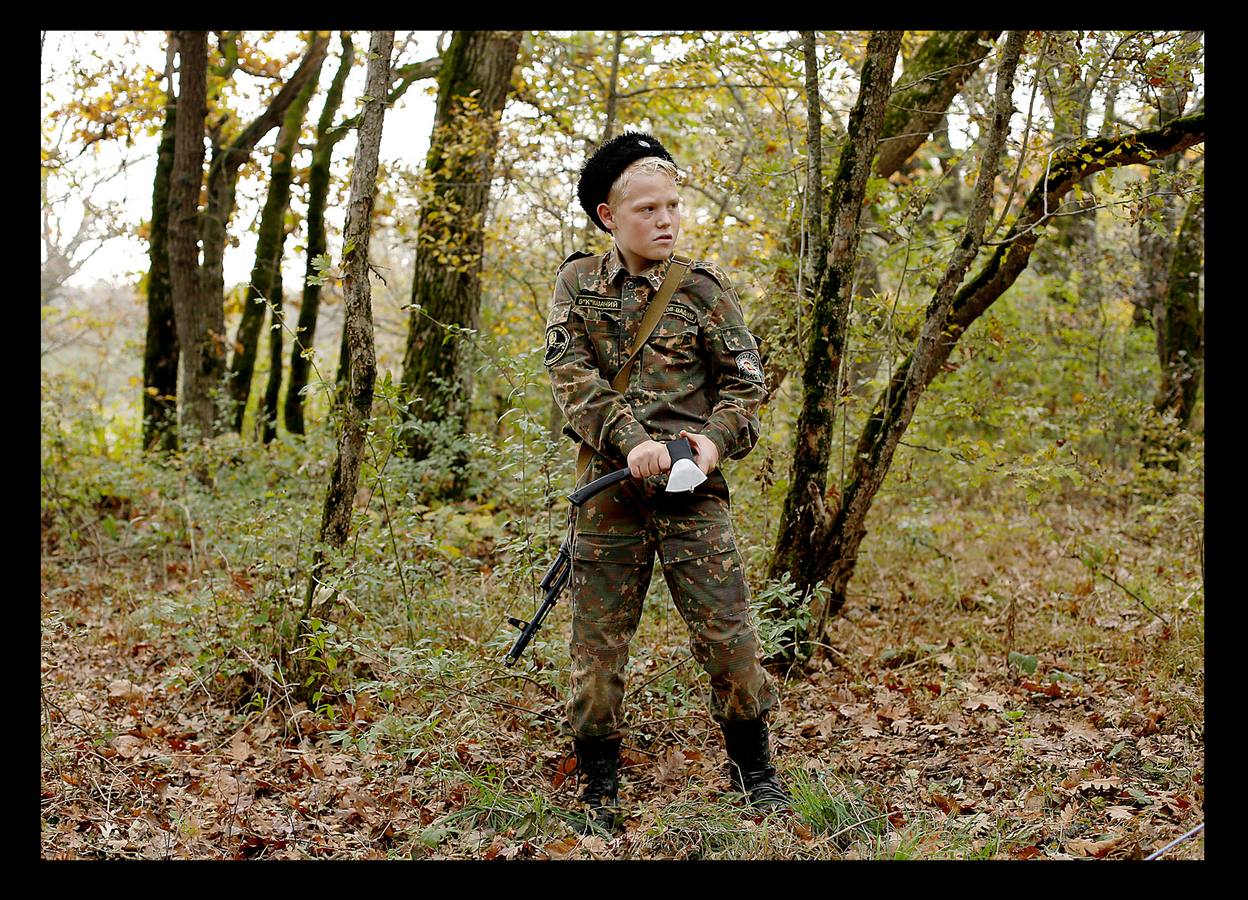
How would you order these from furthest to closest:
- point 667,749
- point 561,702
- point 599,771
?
point 561,702 < point 667,749 < point 599,771

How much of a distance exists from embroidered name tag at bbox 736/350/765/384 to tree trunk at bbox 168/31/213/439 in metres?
8.01

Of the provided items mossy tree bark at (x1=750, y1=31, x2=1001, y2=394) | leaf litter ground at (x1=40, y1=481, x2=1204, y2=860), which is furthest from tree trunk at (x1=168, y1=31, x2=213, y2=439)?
mossy tree bark at (x1=750, y1=31, x2=1001, y2=394)

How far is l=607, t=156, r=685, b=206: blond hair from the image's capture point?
3.53m

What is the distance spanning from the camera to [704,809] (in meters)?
3.46

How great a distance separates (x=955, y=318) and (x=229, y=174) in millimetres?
10703

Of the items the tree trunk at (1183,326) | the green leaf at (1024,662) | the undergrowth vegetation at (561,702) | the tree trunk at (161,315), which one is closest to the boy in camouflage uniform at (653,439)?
the undergrowth vegetation at (561,702)

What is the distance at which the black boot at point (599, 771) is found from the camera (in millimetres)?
3607

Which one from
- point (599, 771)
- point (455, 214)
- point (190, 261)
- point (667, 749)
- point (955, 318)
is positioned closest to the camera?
point (599, 771)

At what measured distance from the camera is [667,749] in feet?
13.7

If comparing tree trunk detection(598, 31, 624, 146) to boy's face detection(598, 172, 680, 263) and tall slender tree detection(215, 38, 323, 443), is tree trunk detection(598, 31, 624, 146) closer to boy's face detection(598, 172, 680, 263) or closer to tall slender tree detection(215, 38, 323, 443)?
boy's face detection(598, 172, 680, 263)

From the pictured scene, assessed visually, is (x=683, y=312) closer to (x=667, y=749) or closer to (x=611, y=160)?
(x=611, y=160)

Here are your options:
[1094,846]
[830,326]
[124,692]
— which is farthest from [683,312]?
[124,692]
